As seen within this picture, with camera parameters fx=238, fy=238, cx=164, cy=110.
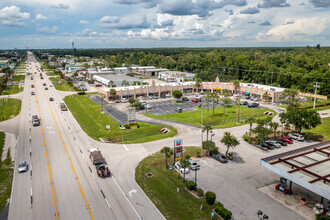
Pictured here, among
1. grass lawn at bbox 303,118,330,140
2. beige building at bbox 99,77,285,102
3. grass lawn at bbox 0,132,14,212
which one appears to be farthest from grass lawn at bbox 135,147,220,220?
beige building at bbox 99,77,285,102

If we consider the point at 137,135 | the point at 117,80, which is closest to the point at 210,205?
the point at 137,135

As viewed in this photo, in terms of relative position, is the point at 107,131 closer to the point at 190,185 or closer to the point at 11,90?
the point at 190,185

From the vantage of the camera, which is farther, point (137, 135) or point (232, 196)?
point (137, 135)

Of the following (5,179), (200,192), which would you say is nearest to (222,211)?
(200,192)

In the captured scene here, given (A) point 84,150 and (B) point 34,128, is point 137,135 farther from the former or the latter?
(B) point 34,128

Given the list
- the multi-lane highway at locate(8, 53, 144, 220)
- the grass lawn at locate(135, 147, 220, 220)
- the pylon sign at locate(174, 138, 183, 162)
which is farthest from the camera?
the pylon sign at locate(174, 138, 183, 162)

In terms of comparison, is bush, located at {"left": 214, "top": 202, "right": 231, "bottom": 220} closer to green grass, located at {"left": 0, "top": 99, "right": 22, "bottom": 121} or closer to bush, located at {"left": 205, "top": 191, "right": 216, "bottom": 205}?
bush, located at {"left": 205, "top": 191, "right": 216, "bottom": 205}
